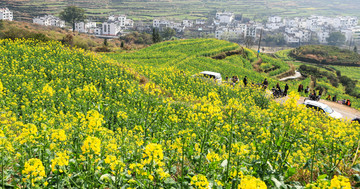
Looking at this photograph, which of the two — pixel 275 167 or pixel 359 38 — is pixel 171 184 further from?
pixel 359 38

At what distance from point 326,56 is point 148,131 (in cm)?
9920

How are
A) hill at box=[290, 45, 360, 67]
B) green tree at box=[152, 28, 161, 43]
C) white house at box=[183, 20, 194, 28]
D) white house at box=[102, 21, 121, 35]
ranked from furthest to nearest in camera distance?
white house at box=[183, 20, 194, 28], white house at box=[102, 21, 121, 35], hill at box=[290, 45, 360, 67], green tree at box=[152, 28, 161, 43]

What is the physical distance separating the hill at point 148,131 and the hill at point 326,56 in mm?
65891

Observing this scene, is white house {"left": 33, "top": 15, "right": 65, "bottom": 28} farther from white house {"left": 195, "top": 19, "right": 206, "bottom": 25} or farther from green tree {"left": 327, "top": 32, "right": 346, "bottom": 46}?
green tree {"left": 327, "top": 32, "right": 346, "bottom": 46}

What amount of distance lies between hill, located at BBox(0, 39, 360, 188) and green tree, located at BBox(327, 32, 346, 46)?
16943 cm

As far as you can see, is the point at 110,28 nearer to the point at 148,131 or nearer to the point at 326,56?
the point at 326,56

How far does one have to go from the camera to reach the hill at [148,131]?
5.01m

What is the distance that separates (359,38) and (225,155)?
215 metres

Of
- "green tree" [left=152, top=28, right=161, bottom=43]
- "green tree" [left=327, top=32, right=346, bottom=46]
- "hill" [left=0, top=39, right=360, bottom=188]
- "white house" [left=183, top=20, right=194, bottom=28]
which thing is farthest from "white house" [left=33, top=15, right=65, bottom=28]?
"green tree" [left=327, top=32, right=346, bottom=46]

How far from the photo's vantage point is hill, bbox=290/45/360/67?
8878 cm

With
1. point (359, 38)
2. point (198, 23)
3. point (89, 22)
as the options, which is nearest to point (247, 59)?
point (89, 22)

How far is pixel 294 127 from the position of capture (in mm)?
7125

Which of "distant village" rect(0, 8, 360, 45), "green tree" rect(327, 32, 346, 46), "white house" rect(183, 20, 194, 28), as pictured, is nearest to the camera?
"distant village" rect(0, 8, 360, 45)

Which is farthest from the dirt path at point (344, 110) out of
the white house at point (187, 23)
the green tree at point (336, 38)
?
the green tree at point (336, 38)
